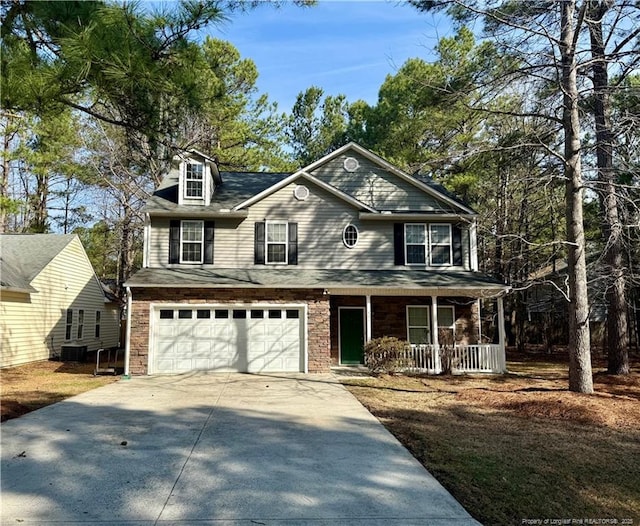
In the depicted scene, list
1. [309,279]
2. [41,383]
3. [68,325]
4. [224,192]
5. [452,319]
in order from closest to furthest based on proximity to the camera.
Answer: [41,383]
[309,279]
[452,319]
[224,192]
[68,325]

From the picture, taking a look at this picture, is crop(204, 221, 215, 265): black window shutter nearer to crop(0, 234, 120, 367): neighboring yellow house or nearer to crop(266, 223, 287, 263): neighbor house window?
crop(266, 223, 287, 263): neighbor house window

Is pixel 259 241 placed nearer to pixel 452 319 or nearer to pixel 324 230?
pixel 324 230

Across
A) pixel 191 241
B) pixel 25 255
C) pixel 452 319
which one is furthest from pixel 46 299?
pixel 452 319

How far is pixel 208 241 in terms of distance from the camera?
14.4 m

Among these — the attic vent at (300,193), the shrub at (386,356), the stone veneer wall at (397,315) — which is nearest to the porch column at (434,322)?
the shrub at (386,356)

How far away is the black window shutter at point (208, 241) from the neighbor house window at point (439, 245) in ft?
23.1

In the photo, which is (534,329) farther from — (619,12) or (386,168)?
(619,12)

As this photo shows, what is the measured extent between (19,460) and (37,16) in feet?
18.4

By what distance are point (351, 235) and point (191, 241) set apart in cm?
509

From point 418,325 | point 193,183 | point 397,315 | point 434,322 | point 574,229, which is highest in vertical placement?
point 193,183

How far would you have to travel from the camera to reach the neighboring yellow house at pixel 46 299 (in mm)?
14898

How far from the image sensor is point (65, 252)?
1858 cm

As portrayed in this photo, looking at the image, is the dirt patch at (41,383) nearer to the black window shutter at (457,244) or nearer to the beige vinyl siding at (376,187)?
the beige vinyl siding at (376,187)

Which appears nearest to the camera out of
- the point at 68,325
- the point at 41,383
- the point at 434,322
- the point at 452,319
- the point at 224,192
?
the point at 41,383
